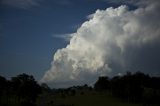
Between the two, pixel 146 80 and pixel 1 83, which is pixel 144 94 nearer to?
pixel 146 80

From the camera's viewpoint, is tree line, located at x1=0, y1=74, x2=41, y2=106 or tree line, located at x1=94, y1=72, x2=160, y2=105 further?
tree line, located at x1=94, y1=72, x2=160, y2=105

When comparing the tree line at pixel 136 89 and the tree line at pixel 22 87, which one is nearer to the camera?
the tree line at pixel 22 87

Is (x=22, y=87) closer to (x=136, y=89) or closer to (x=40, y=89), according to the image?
(x=40, y=89)

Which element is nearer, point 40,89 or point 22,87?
point 22,87

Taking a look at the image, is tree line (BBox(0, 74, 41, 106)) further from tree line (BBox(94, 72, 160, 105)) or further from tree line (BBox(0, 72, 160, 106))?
tree line (BBox(94, 72, 160, 105))

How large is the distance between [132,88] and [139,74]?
23.0 m

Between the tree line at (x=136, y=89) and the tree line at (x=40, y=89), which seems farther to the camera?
the tree line at (x=136, y=89)

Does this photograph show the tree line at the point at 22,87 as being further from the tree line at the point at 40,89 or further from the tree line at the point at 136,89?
the tree line at the point at 136,89

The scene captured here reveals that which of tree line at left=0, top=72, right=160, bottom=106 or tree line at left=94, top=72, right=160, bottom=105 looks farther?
tree line at left=94, top=72, right=160, bottom=105

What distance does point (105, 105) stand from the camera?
424 feet

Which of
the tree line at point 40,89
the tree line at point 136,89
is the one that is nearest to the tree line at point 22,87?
the tree line at point 40,89

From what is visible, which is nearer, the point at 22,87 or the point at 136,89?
the point at 22,87

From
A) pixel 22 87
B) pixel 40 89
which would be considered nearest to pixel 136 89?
pixel 40 89

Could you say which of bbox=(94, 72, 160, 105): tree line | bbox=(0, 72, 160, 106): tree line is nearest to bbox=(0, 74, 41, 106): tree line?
bbox=(0, 72, 160, 106): tree line
